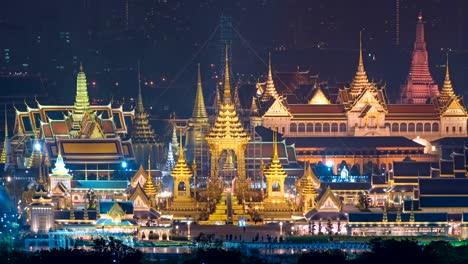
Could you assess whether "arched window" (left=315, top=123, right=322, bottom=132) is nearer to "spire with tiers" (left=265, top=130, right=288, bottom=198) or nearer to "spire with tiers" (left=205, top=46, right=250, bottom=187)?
"spire with tiers" (left=205, top=46, right=250, bottom=187)

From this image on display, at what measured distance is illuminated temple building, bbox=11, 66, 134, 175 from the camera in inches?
1961

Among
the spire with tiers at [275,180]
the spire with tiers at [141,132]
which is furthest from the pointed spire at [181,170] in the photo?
the spire with tiers at [141,132]

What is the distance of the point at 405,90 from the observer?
6381cm

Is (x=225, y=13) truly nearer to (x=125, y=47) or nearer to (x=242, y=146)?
(x=125, y=47)

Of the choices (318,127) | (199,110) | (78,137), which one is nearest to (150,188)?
(78,137)

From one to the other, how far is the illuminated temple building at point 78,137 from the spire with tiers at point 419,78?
10.2 meters

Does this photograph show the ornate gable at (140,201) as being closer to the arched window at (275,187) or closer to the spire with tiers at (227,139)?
the spire with tiers at (227,139)

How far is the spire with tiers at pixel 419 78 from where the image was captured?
62.0 meters

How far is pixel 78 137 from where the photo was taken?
2012 inches

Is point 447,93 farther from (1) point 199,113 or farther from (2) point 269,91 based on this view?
(1) point 199,113

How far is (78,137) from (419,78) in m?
13.9

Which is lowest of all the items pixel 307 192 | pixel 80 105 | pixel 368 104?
pixel 307 192

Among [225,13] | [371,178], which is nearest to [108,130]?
[371,178]

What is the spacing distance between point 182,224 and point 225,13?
2895cm
